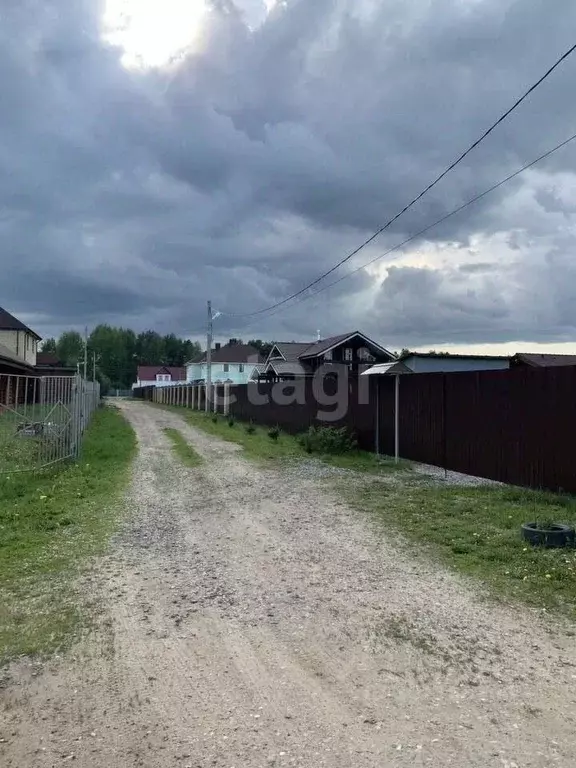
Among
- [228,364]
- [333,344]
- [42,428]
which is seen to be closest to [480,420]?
[42,428]

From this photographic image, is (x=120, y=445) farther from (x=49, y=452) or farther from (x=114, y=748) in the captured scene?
(x=114, y=748)

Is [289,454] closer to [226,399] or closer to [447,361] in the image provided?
[447,361]

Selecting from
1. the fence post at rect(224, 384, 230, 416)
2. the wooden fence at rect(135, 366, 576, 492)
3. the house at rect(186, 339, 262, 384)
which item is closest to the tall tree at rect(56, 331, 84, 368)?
the house at rect(186, 339, 262, 384)

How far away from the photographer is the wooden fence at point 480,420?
855cm

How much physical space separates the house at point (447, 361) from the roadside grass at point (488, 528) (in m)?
19.7

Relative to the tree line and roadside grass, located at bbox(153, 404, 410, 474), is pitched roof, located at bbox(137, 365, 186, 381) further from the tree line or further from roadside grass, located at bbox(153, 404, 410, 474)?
roadside grass, located at bbox(153, 404, 410, 474)

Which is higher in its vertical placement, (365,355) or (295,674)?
(365,355)

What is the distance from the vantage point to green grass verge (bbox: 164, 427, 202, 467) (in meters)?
14.0

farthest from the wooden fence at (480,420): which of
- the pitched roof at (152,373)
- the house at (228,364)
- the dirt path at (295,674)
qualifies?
the pitched roof at (152,373)

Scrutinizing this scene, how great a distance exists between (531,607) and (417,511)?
3.50 meters

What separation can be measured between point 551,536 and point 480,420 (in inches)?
164

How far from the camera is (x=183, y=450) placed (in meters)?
16.4

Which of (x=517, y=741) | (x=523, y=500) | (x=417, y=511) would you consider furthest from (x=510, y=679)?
(x=523, y=500)

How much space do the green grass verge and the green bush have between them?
2906 millimetres
